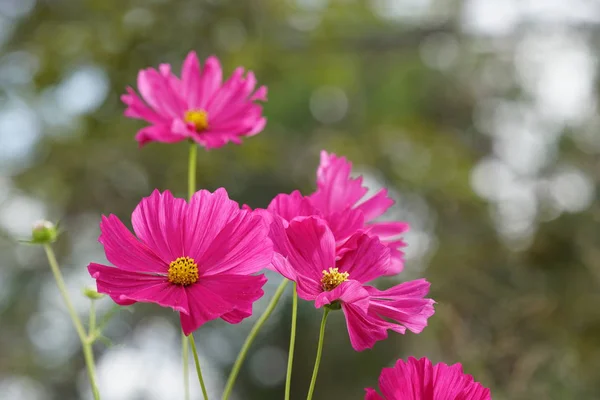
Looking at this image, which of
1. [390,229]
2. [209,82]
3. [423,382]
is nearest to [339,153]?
[209,82]

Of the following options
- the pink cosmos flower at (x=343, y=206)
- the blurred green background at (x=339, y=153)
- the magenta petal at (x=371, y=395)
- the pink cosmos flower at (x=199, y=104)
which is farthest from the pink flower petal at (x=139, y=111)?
the blurred green background at (x=339, y=153)

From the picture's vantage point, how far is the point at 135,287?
302 mm

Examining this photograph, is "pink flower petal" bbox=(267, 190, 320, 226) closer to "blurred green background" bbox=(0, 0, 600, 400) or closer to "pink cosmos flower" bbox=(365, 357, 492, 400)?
"pink cosmos flower" bbox=(365, 357, 492, 400)

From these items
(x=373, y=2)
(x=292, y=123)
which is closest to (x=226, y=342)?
(x=292, y=123)

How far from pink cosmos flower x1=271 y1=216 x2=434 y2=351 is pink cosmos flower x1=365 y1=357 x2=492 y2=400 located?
0.02 meters

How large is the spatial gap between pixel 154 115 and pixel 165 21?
1706 mm

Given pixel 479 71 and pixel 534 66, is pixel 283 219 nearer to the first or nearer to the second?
pixel 534 66

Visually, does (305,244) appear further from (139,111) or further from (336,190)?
(139,111)

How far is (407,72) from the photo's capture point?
12.0ft

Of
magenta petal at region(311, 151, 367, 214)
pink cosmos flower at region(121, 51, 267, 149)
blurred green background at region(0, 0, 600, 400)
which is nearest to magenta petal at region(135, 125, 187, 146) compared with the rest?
pink cosmos flower at region(121, 51, 267, 149)

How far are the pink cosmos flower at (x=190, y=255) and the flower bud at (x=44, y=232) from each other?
0.38 ft

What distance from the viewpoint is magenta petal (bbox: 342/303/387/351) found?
30 cm

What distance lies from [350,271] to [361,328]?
0.10ft

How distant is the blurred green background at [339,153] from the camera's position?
80.8 inches
